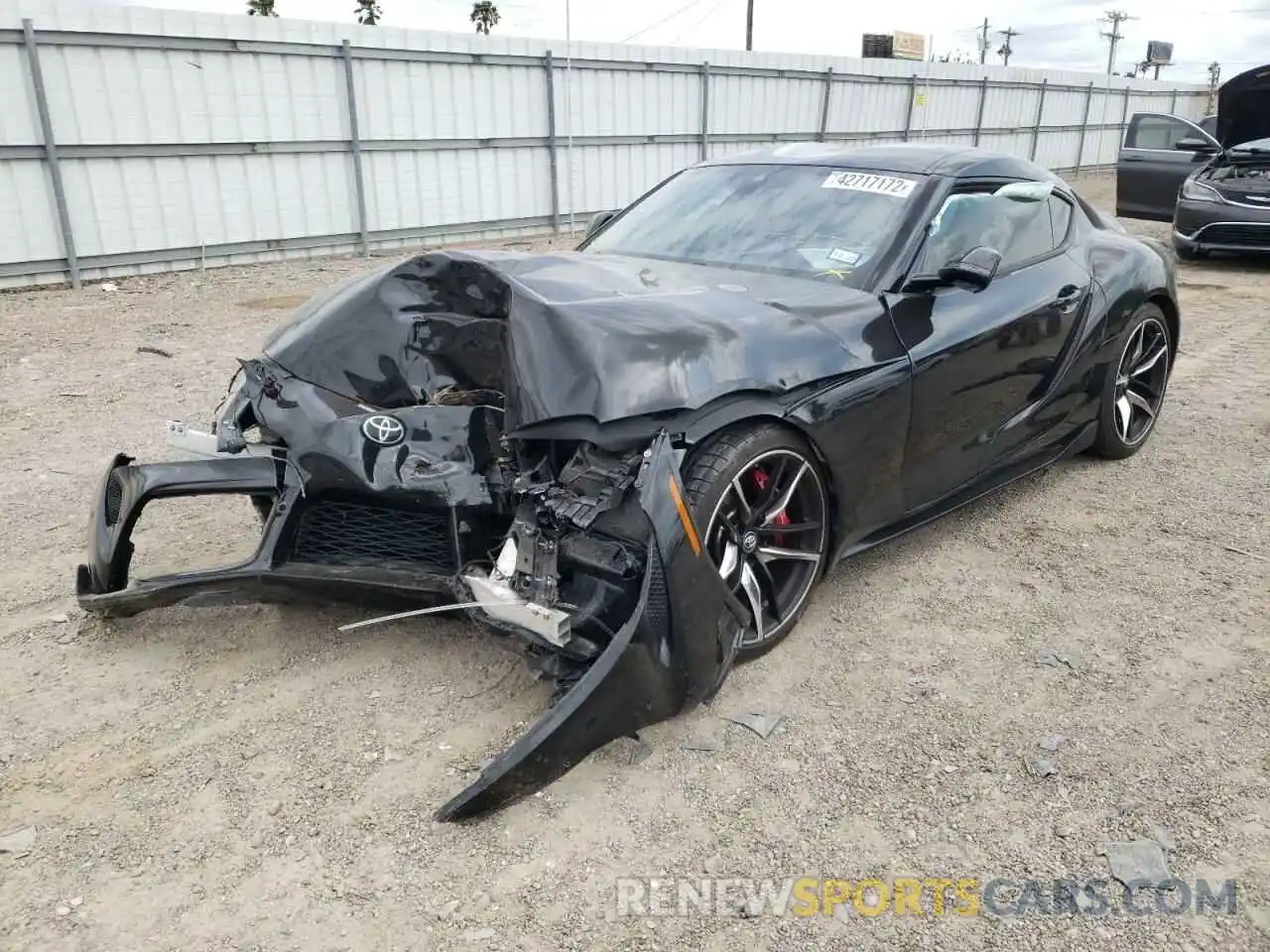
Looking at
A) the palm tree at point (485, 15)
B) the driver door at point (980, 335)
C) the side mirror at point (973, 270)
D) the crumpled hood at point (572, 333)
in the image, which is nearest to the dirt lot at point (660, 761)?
the driver door at point (980, 335)

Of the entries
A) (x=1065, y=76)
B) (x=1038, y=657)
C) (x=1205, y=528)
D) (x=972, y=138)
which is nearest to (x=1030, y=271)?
(x=1205, y=528)

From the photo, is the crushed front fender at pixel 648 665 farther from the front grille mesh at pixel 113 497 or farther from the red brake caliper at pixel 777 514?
the front grille mesh at pixel 113 497

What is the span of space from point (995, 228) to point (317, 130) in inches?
373

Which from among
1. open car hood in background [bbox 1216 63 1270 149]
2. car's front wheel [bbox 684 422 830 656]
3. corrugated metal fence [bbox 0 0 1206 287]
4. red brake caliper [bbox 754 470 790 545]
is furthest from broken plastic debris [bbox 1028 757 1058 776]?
corrugated metal fence [bbox 0 0 1206 287]

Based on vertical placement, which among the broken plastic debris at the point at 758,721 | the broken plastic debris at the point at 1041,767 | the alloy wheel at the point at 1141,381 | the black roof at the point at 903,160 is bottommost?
the broken plastic debris at the point at 1041,767

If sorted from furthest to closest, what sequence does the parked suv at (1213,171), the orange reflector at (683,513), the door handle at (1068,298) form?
1. the parked suv at (1213,171)
2. the door handle at (1068,298)
3. the orange reflector at (683,513)

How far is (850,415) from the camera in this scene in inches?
116

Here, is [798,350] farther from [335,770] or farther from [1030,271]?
[335,770]

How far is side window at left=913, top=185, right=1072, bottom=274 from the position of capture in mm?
3494

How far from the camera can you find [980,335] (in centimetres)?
341

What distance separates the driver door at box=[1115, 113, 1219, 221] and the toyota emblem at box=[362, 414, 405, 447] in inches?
420

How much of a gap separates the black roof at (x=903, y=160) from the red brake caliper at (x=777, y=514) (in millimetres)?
1581

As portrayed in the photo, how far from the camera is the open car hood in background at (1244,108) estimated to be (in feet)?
30.1

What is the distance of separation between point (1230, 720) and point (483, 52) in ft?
39.2
